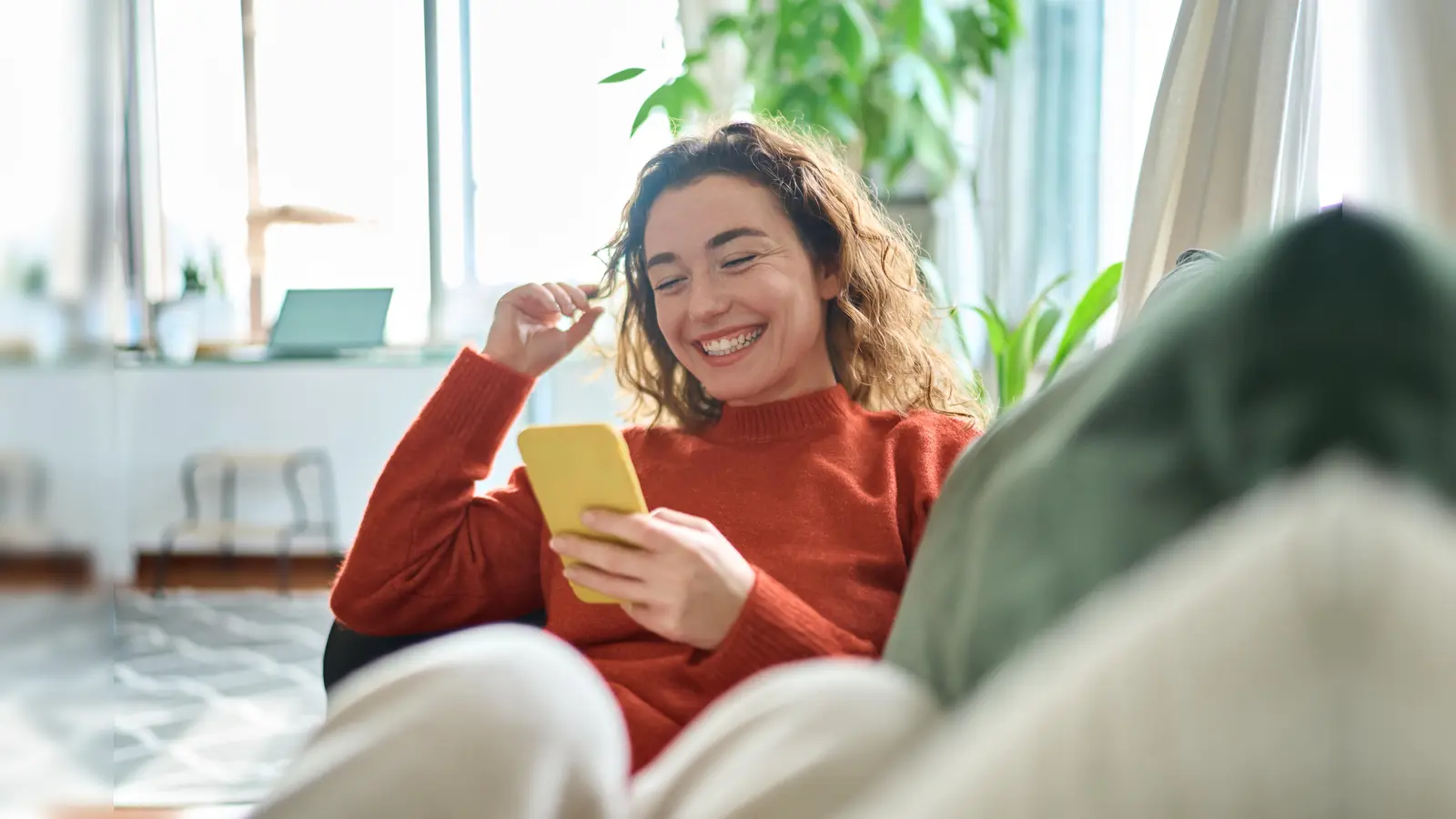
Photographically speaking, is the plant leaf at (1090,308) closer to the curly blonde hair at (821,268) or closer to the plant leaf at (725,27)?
the curly blonde hair at (821,268)

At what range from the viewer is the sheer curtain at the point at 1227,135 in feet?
4.29

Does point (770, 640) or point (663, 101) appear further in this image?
point (663, 101)

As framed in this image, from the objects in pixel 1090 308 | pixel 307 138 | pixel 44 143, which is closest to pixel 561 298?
pixel 44 143

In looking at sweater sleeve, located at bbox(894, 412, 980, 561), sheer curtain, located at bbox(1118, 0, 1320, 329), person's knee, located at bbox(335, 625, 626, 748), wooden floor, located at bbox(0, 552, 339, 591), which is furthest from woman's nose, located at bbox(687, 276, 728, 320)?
wooden floor, located at bbox(0, 552, 339, 591)

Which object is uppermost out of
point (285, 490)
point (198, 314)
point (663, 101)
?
point (663, 101)

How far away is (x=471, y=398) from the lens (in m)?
1.23

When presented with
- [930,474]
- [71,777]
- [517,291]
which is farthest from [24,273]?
[930,474]

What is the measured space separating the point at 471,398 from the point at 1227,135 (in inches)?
36.7

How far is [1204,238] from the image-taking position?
137 centimetres

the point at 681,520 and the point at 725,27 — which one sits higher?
the point at 725,27

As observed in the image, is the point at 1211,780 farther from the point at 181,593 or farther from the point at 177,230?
the point at 177,230

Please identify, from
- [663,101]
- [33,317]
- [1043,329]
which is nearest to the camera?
[33,317]

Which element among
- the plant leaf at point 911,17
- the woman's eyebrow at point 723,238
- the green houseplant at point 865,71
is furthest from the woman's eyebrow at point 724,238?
the plant leaf at point 911,17

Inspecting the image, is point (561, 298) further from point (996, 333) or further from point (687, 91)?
point (687, 91)
